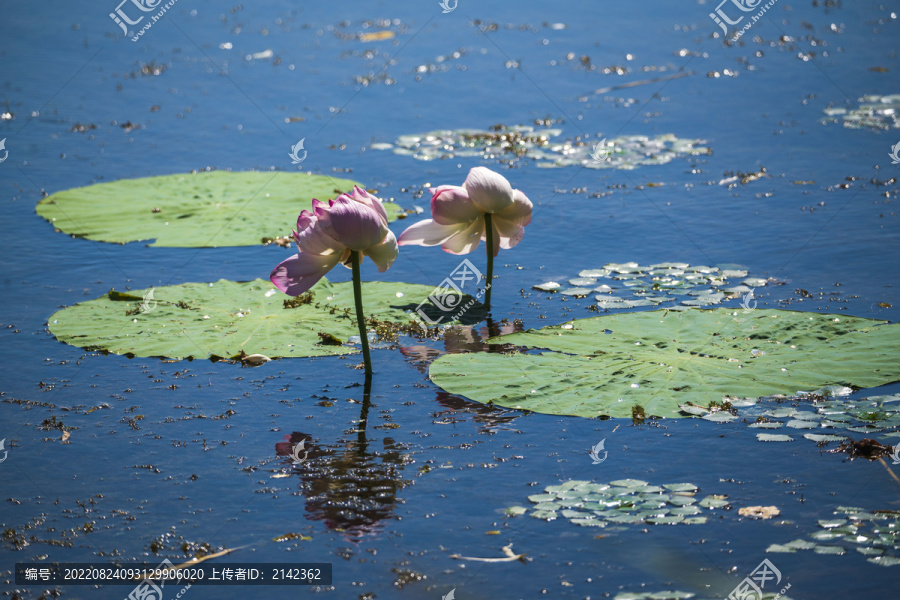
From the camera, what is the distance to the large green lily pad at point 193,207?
6227mm

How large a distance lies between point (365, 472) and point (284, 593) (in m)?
0.73

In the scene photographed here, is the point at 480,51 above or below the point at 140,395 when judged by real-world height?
above

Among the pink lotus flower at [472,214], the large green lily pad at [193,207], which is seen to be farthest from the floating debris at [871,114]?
the pink lotus flower at [472,214]

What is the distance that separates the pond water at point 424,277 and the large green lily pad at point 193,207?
0.44ft

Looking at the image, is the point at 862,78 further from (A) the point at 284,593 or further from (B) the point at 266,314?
(A) the point at 284,593

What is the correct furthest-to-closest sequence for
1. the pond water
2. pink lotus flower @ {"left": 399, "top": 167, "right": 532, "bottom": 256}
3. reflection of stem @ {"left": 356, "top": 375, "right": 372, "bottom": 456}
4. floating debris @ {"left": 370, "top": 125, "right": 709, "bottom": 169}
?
floating debris @ {"left": 370, "top": 125, "right": 709, "bottom": 169}
pink lotus flower @ {"left": 399, "top": 167, "right": 532, "bottom": 256}
reflection of stem @ {"left": 356, "top": 375, "right": 372, "bottom": 456}
the pond water

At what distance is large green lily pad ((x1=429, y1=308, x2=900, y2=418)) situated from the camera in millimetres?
3830

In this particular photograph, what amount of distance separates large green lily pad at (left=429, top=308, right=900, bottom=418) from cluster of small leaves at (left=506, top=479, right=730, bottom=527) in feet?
1.57

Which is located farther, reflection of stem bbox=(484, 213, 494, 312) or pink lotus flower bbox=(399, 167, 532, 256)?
reflection of stem bbox=(484, 213, 494, 312)

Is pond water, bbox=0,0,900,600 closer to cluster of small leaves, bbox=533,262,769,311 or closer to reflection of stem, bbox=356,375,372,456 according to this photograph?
reflection of stem, bbox=356,375,372,456

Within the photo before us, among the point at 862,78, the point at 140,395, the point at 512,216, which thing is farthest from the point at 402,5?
the point at 140,395

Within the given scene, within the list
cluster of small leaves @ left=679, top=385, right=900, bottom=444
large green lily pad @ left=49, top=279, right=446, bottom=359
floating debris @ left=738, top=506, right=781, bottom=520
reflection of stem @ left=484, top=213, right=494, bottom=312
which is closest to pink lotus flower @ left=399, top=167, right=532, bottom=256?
reflection of stem @ left=484, top=213, right=494, bottom=312

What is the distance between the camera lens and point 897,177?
23.2 ft

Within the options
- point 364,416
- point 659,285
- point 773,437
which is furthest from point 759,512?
point 659,285
